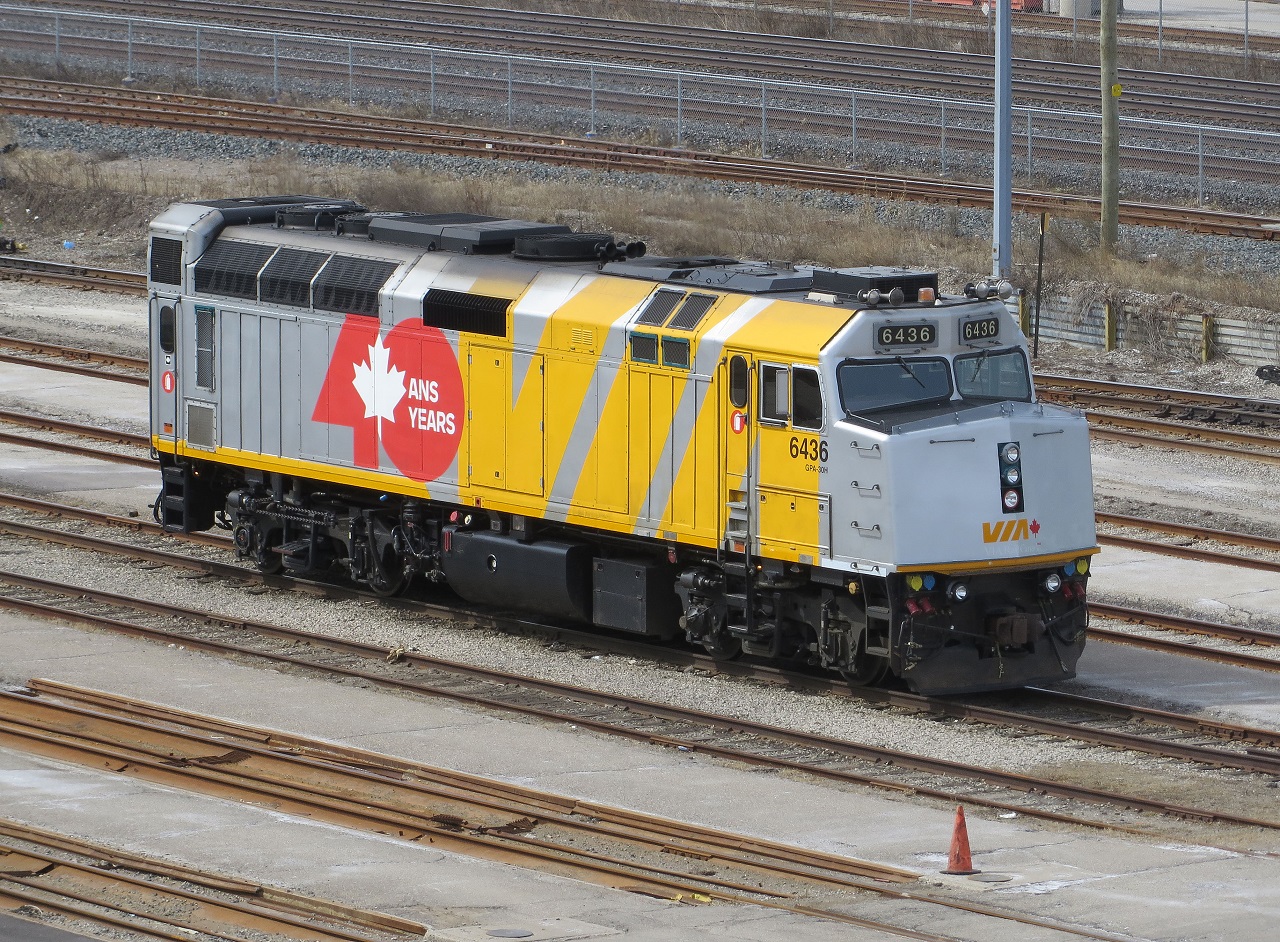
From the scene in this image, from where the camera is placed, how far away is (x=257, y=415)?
2148 cm

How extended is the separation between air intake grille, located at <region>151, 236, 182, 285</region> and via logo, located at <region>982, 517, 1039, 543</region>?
951 cm

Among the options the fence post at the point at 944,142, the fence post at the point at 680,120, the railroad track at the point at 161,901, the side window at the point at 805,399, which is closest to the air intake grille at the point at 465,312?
the side window at the point at 805,399

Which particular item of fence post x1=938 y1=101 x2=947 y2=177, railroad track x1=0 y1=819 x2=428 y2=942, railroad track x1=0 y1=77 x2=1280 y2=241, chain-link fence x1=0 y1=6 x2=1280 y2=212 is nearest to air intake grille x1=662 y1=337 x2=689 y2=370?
railroad track x1=0 y1=819 x2=428 y2=942

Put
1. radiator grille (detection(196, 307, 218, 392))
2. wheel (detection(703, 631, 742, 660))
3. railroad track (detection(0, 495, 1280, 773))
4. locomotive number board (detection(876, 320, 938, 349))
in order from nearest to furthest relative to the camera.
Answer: railroad track (detection(0, 495, 1280, 773))
locomotive number board (detection(876, 320, 938, 349))
wheel (detection(703, 631, 742, 660))
radiator grille (detection(196, 307, 218, 392))

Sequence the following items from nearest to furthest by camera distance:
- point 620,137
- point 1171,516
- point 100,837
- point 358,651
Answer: point 100,837 → point 358,651 → point 1171,516 → point 620,137

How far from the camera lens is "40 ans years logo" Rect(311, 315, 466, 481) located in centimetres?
1972

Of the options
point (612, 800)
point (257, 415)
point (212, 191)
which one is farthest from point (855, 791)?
point (212, 191)

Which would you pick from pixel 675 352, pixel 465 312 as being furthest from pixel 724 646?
pixel 465 312

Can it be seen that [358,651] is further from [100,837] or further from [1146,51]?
[1146,51]

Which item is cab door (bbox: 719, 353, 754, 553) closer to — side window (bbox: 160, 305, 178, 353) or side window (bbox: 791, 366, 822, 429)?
side window (bbox: 791, 366, 822, 429)

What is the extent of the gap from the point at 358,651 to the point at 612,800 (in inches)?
202

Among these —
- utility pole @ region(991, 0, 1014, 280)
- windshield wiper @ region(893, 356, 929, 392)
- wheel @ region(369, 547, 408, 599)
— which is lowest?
wheel @ region(369, 547, 408, 599)

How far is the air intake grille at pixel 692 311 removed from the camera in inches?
702

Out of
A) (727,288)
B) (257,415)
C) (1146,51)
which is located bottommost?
(257,415)
